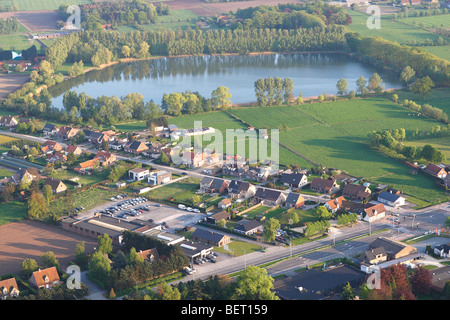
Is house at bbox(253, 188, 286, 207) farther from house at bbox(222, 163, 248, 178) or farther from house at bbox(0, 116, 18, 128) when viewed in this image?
house at bbox(0, 116, 18, 128)

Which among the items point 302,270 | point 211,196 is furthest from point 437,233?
point 211,196

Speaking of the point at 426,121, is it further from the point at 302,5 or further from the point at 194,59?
the point at 302,5

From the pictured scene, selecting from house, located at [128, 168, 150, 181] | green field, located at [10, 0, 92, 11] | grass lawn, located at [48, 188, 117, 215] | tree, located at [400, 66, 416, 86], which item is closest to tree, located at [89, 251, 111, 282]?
grass lawn, located at [48, 188, 117, 215]

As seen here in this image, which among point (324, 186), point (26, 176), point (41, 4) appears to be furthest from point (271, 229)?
point (41, 4)

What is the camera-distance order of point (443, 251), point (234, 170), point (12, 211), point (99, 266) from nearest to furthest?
point (99, 266) → point (443, 251) → point (12, 211) → point (234, 170)

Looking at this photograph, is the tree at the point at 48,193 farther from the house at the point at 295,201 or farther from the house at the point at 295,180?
the house at the point at 295,180

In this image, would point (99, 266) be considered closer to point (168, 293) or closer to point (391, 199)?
point (168, 293)
